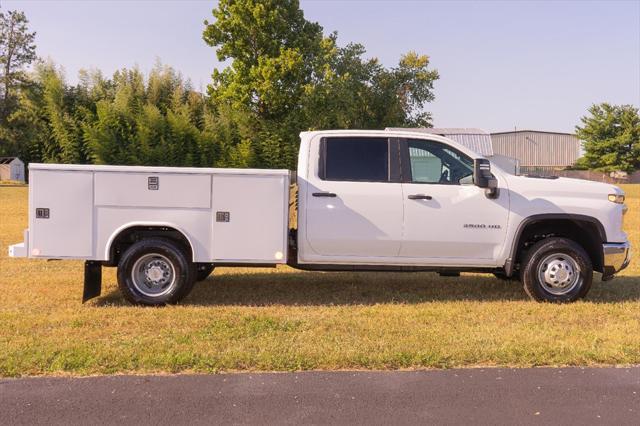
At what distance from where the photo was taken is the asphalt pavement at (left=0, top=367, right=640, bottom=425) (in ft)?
13.3

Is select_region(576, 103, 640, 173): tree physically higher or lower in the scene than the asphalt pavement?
higher

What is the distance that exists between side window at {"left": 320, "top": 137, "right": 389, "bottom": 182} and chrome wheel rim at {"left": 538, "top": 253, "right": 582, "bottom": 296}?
214cm

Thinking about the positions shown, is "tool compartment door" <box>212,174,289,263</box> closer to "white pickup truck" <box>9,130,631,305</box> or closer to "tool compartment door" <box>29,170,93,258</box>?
"white pickup truck" <box>9,130,631,305</box>

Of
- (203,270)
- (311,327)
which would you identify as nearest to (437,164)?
(311,327)

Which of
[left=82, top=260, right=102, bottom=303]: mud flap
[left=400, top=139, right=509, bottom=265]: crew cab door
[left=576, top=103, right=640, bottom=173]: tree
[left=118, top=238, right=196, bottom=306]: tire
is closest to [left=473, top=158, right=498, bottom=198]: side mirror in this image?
[left=400, top=139, right=509, bottom=265]: crew cab door

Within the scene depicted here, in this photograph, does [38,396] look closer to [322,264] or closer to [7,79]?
[322,264]

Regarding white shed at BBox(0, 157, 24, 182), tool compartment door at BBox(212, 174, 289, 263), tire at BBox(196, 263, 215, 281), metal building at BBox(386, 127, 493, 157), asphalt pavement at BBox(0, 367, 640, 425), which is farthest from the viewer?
white shed at BBox(0, 157, 24, 182)

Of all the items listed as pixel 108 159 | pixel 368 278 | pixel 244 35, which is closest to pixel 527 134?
pixel 244 35

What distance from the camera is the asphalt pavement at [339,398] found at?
4.07m

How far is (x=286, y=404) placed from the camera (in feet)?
14.1

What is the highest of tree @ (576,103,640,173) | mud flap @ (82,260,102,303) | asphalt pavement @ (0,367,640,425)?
tree @ (576,103,640,173)

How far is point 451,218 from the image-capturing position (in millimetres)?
7230

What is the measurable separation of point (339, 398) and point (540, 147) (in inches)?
3746

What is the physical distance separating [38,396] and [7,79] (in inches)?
2338
